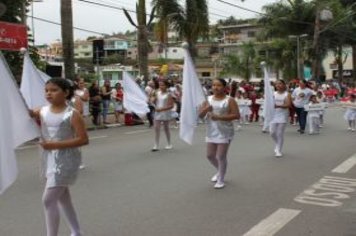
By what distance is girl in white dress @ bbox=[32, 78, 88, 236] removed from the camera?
5.57m

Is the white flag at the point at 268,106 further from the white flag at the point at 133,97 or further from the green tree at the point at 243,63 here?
the green tree at the point at 243,63

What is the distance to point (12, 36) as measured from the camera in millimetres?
19047

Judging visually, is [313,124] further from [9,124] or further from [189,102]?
[9,124]

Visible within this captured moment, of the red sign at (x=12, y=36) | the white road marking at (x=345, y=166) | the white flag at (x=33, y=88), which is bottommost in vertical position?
the white road marking at (x=345, y=166)

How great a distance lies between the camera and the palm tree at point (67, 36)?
22188 mm

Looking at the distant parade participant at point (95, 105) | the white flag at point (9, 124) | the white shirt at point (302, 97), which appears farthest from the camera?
the distant parade participant at point (95, 105)

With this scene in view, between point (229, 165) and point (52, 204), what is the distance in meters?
6.35

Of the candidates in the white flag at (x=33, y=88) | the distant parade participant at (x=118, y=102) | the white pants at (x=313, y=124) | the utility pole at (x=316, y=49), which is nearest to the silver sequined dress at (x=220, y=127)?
the white flag at (x=33, y=88)

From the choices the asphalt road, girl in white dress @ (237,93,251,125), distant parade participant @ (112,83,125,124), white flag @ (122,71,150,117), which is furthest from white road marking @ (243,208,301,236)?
distant parade participant @ (112,83,125,124)

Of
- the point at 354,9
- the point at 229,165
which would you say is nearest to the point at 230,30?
the point at 354,9

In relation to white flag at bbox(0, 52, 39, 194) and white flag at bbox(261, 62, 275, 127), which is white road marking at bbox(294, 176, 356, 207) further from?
white flag at bbox(0, 52, 39, 194)

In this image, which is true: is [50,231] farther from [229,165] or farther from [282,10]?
[282,10]

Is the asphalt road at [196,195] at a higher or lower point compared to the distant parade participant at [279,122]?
lower

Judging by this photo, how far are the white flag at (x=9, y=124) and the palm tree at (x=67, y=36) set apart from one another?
16880 mm
